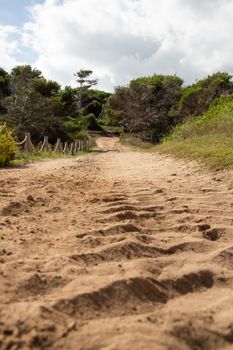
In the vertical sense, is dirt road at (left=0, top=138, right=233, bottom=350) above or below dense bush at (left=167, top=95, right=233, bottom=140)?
below

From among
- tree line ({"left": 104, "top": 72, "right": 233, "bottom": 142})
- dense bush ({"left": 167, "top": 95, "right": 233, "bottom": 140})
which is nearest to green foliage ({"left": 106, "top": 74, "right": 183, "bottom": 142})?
tree line ({"left": 104, "top": 72, "right": 233, "bottom": 142})

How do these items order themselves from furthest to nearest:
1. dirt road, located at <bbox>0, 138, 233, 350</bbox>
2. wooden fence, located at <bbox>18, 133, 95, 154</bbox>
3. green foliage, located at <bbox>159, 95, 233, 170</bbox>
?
wooden fence, located at <bbox>18, 133, 95, 154</bbox>
green foliage, located at <bbox>159, 95, 233, 170</bbox>
dirt road, located at <bbox>0, 138, 233, 350</bbox>

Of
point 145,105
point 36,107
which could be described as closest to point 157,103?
point 145,105

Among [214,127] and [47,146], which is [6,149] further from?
[214,127]

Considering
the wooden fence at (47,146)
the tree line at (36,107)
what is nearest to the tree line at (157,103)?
the tree line at (36,107)

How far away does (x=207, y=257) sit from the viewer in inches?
102

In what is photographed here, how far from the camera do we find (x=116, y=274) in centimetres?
222

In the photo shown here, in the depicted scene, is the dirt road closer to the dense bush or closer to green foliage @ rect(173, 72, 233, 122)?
the dense bush

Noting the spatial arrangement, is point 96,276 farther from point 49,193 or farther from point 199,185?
point 199,185

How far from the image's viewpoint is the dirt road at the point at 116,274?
1667 millimetres

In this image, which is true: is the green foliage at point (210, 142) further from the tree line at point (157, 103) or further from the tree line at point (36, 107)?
the tree line at point (157, 103)

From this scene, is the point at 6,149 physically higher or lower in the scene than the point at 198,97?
lower

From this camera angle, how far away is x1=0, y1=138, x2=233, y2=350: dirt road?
167cm

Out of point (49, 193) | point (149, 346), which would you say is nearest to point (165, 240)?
point (149, 346)
